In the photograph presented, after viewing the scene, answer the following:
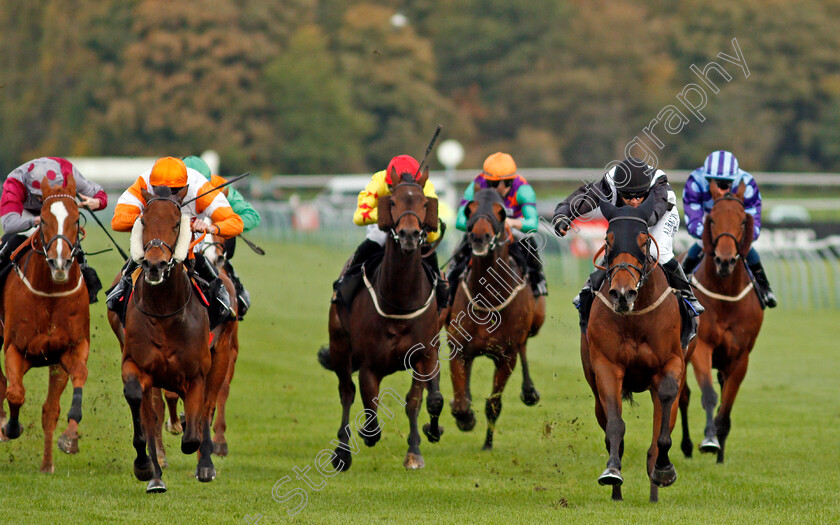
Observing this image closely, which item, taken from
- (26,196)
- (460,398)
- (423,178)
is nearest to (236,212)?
(26,196)

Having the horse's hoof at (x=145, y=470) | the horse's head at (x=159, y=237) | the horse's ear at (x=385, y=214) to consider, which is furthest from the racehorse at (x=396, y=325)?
the horse's hoof at (x=145, y=470)

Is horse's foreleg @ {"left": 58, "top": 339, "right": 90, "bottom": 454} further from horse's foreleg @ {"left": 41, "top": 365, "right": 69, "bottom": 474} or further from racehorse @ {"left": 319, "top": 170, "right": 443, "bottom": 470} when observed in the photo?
racehorse @ {"left": 319, "top": 170, "right": 443, "bottom": 470}

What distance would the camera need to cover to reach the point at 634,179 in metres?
7.77

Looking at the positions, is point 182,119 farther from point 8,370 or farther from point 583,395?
point 8,370

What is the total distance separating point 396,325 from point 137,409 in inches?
83.6

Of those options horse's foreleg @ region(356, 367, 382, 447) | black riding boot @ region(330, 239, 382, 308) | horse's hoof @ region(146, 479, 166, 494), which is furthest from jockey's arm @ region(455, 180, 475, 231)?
horse's hoof @ region(146, 479, 166, 494)

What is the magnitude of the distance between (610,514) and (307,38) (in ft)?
139

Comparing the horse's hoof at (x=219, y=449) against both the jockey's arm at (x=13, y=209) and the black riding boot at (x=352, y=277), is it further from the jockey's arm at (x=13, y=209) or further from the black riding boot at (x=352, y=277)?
the jockey's arm at (x=13, y=209)

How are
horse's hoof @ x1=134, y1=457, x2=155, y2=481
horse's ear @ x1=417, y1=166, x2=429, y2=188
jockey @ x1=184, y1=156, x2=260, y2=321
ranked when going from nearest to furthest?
horse's hoof @ x1=134, y1=457, x2=155, y2=481
horse's ear @ x1=417, y1=166, x2=429, y2=188
jockey @ x1=184, y1=156, x2=260, y2=321

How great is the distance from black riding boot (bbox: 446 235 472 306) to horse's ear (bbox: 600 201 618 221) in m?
2.73

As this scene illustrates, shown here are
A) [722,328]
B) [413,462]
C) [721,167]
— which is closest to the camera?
[413,462]

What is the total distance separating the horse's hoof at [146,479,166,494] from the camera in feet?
24.8

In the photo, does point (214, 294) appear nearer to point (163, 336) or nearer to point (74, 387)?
point (163, 336)

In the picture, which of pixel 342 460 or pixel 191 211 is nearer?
pixel 191 211
